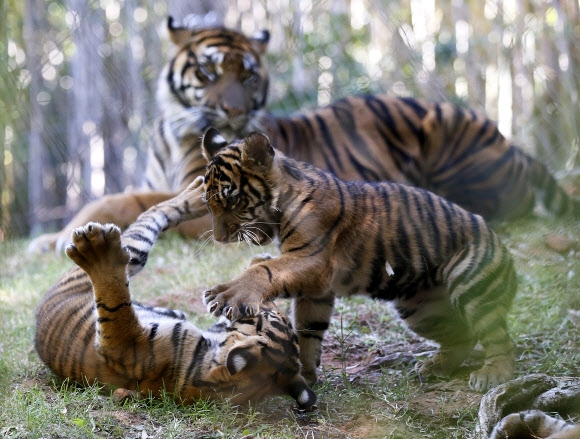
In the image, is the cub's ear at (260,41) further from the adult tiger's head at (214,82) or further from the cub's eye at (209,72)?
the cub's eye at (209,72)

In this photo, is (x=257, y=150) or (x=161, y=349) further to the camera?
(x=257, y=150)

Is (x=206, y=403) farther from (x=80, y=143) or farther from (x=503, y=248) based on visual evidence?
(x=80, y=143)

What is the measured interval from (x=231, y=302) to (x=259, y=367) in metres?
0.28

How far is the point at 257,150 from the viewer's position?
3.04 metres

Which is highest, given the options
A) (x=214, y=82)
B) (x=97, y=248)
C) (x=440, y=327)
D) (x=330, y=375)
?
(x=214, y=82)

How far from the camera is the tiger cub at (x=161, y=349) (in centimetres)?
276

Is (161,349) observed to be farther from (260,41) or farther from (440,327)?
(260,41)

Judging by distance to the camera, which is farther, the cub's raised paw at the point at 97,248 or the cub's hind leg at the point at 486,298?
the cub's hind leg at the point at 486,298

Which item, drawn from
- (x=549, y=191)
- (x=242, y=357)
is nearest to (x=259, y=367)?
(x=242, y=357)

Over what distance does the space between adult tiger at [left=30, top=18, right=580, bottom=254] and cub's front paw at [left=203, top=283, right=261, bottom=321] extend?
8.63 ft

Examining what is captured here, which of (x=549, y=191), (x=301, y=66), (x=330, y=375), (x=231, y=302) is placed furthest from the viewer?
(x=301, y=66)

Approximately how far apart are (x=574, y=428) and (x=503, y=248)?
1.17 m

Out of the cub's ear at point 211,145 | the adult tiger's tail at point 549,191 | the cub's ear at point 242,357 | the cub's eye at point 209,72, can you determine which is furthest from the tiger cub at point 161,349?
the adult tiger's tail at point 549,191

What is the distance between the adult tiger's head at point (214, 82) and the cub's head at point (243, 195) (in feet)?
6.87
